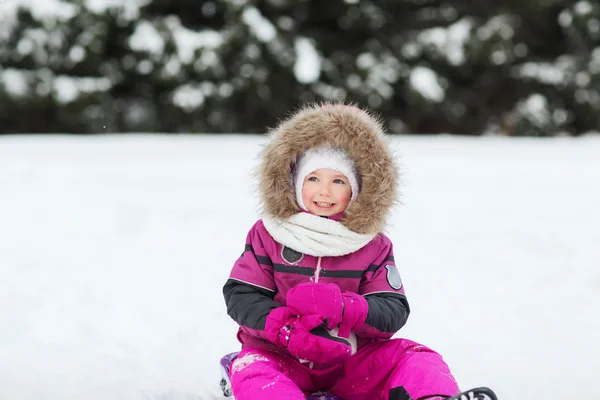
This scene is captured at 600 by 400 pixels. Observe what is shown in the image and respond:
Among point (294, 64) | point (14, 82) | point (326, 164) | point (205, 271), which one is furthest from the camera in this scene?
point (294, 64)

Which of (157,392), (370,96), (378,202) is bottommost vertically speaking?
(157,392)

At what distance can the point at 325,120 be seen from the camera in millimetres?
2150

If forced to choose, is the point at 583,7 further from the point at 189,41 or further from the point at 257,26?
the point at 189,41

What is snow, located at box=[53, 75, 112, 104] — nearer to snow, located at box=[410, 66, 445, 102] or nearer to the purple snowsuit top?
snow, located at box=[410, 66, 445, 102]

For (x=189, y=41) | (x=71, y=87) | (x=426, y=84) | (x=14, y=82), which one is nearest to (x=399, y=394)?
(x=189, y=41)

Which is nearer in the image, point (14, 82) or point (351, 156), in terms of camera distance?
point (351, 156)

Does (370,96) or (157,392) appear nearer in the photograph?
(157,392)

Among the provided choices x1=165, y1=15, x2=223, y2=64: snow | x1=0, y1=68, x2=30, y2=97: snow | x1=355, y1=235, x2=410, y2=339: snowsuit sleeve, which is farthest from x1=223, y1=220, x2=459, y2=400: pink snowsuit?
x1=0, y1=68, x2=30, y2=97: snow

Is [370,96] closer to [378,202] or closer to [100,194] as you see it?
[100,194]

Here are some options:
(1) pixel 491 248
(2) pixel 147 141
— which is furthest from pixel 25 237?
(2) pixel 147 141

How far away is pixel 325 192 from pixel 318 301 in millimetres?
362

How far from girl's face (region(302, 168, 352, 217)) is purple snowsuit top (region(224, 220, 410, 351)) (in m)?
0.14

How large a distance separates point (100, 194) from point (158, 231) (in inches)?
47.3

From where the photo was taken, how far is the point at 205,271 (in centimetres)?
393
